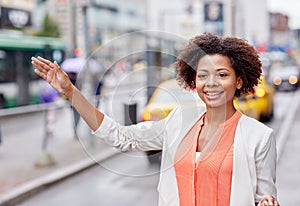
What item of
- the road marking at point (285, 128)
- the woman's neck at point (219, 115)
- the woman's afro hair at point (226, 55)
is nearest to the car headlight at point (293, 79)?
the road marking at point (285, 128)

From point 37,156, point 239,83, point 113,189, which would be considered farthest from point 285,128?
point 239,83

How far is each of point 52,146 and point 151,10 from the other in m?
63.0

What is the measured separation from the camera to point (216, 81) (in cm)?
231

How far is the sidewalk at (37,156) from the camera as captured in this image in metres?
7.75

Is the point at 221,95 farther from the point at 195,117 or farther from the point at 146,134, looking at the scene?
the point at 146,134

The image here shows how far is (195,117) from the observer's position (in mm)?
2439

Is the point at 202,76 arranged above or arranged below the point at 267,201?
above

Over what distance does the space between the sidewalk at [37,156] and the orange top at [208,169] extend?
2.39 metres

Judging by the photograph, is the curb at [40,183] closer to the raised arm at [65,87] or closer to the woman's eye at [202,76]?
the raised arm at [65,87]

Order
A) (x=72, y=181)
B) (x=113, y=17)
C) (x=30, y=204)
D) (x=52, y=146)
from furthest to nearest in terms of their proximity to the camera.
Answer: (x=113, y=17)
(x=52, y=146)
(x=72, y=181)
(x=30, y=204)

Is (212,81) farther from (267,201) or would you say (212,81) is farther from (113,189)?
(113,189)

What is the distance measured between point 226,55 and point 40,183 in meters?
6.03

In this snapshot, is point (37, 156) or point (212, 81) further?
point (37, 156)

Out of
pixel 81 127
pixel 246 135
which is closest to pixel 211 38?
pixel 246 135
